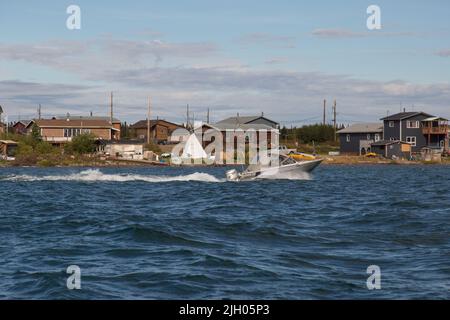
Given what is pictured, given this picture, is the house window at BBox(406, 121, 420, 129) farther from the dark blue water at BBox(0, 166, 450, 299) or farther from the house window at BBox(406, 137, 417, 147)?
the dark blue water at BBox(0, 166, 450, 299)

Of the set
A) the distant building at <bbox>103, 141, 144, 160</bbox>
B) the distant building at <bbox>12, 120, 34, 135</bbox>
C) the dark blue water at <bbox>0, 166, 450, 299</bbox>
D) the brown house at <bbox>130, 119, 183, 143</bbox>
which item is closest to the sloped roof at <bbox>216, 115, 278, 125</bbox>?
the brown house at <bbox>130, 119, 183, 143</bbox>

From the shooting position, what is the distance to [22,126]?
116 m

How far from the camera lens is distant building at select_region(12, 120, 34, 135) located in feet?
370

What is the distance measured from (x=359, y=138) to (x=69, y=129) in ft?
131

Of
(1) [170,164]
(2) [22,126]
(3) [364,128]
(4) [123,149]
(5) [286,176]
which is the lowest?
(1) [170,164]

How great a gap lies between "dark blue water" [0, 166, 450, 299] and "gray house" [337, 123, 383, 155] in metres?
64.8

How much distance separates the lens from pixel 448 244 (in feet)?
52.9

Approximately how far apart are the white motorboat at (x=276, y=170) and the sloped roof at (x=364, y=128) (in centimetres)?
5260

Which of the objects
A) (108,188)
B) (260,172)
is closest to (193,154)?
(260,172)

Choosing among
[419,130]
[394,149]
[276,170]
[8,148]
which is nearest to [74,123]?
[8,148]

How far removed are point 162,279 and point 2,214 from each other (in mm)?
12505

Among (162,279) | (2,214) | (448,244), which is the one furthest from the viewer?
(2,214)

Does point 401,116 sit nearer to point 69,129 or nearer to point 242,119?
point 242,119
